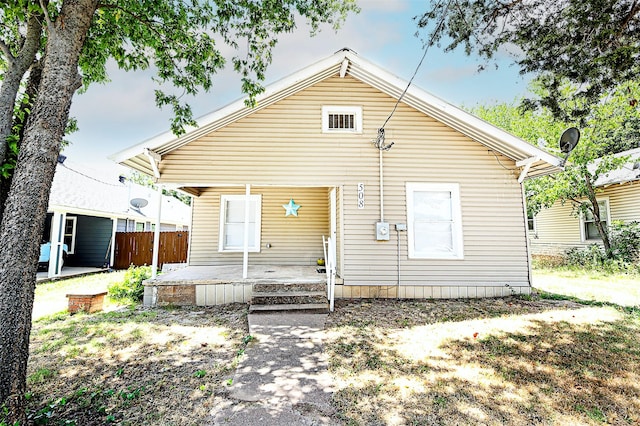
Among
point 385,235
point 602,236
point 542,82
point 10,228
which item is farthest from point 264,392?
point 602,236

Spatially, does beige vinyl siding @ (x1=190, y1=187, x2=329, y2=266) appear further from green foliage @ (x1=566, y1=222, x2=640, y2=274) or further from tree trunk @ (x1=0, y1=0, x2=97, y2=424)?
green foliage @ (x1=566, y1=222, x2=640, y2=274)

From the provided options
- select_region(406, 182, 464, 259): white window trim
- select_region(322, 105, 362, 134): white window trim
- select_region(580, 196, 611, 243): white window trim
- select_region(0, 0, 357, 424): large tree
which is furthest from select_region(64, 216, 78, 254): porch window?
select_region(580, 196, 611, 243): white window trim

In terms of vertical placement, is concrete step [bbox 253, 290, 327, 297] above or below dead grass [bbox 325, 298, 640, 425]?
Result: above

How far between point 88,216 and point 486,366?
49.8 ft

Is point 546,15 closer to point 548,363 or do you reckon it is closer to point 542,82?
point 542,82

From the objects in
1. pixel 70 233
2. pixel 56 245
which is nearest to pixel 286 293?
pixel 56 245

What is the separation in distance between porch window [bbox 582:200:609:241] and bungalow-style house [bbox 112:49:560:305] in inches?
309

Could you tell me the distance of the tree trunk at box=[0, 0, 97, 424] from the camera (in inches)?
94.0

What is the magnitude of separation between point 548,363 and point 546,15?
17.2ft

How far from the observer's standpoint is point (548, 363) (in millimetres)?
3555

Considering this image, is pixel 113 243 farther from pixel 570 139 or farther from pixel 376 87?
pixel 570 139

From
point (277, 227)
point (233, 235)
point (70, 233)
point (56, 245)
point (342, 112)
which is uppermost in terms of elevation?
point (342, 112)

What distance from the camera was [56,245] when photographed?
10.1 m

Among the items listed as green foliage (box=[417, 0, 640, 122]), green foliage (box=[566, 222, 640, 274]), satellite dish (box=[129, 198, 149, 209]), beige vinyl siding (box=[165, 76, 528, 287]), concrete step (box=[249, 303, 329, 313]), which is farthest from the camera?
satellite dish (box=[129, 198, 149, 209])
